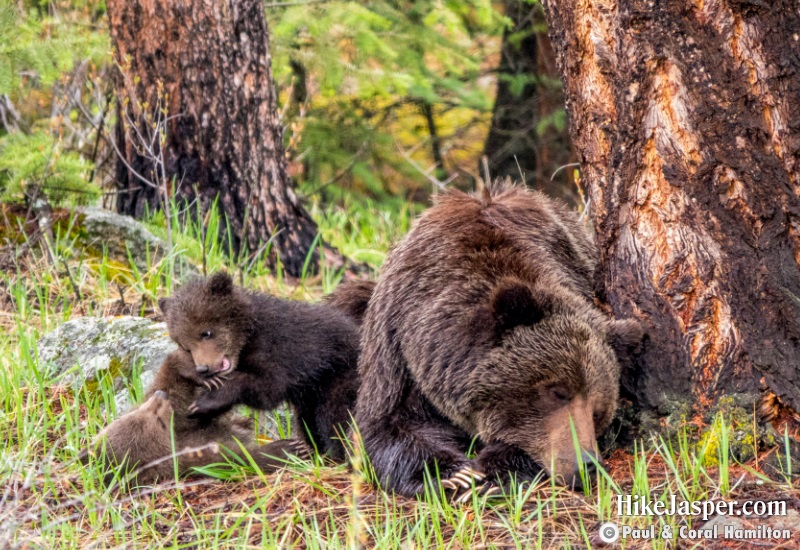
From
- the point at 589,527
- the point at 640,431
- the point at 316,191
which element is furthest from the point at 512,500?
the point at 316,191

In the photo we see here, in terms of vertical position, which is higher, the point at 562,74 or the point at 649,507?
the point at 562,74

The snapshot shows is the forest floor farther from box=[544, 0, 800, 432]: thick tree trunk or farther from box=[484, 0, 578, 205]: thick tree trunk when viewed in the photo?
box=[484, 0, 578, 205]: thick tree trunk

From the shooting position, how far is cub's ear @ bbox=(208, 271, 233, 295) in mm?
4943

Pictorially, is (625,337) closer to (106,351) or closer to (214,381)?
(214,381)

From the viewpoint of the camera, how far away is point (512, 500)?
3840 millimetres

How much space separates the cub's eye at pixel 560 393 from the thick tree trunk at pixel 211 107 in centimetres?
362

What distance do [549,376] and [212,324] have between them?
185 centimetres

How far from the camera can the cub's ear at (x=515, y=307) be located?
384cm

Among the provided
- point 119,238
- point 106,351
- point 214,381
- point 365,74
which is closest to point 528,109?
point 365,74

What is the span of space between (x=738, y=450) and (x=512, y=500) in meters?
0.93

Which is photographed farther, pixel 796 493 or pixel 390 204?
pixel 390 204

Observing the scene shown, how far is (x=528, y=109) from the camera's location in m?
12.9

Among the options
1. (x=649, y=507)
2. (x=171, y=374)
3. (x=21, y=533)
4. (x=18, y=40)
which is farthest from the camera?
(x=18, y=40)

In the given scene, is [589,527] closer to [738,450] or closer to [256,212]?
[738,450]
